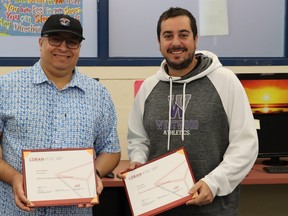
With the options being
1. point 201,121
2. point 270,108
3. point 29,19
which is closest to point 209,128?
point 201,121

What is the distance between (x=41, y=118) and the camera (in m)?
1.82

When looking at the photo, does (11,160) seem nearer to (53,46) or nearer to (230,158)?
(53,46)

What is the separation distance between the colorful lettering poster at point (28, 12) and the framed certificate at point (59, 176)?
1628 mm

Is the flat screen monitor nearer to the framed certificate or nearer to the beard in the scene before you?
the beard

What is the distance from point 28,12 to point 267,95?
1780 mm

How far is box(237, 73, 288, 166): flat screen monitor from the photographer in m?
2.85

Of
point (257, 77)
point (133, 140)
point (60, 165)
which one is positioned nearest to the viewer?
point (60, 165)

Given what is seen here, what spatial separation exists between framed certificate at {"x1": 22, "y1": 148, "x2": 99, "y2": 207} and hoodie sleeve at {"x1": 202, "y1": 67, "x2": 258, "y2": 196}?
497 millimetres

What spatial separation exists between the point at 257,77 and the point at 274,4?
78 cm

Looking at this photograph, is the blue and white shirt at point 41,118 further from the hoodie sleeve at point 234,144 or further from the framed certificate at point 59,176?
the hoodie sleeve at point 234,144

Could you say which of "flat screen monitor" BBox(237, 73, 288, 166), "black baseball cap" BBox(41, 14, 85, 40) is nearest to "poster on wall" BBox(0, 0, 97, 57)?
"flat screen monitor" BBox(237, 73, 288, 166)

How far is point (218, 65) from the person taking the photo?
203 cm

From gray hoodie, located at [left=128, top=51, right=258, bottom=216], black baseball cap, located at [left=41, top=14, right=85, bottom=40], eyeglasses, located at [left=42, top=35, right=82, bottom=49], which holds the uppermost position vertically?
black baseball cap, located at [left=41, top=14, right=85, bottom=40]

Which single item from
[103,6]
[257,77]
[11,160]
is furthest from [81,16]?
[11,160]
